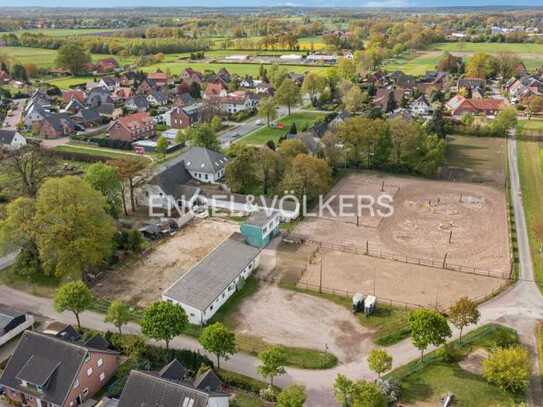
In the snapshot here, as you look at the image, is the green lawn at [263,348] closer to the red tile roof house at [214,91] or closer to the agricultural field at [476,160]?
the agricultural field at [476,160]

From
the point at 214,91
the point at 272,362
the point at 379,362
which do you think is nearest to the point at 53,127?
the point at 214,91

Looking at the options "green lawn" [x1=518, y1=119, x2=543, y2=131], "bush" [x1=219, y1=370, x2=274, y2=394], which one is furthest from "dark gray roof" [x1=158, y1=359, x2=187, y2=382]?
"green lawn" [x1=518, y1=119, x2=543, y2=131]

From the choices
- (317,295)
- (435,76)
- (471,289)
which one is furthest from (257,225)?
(435,76)

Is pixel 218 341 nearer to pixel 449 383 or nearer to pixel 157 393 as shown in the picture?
pixel 157 393

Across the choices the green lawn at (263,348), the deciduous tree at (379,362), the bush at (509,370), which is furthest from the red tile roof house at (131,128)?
the bush at (509,370)

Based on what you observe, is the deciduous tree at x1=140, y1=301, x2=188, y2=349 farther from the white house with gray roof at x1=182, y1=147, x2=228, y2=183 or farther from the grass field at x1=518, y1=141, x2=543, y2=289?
the white house with gray roof at x1=182, y1=147, x2=228, y2=183

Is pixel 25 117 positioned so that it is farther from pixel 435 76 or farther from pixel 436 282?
pixel 435 76
